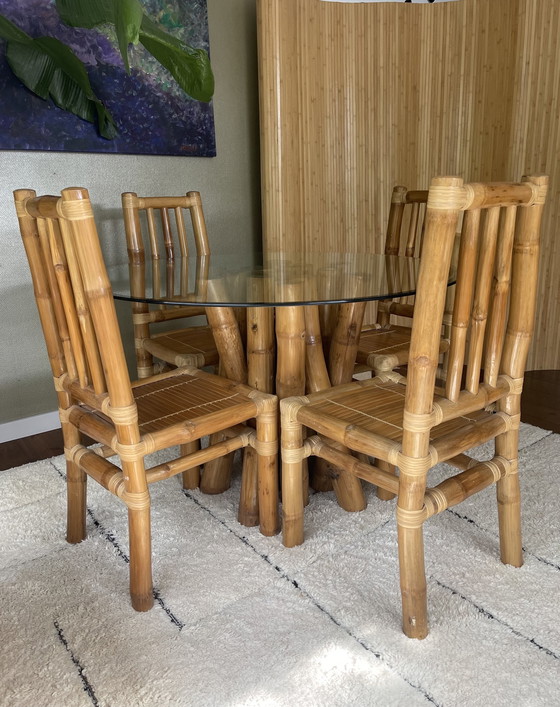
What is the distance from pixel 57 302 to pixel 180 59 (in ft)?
4.79

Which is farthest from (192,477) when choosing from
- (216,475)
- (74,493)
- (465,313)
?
(465,313)

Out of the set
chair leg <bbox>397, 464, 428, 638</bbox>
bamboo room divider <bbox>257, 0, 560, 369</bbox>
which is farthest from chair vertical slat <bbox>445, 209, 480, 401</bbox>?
bamboo room divider <bbox>257, 0, 560, 369</bbox>

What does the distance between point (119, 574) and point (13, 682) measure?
0.39m

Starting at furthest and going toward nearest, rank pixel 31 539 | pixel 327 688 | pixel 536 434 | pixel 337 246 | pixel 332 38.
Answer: pixel 337 246 < pixel 332 38 < pixel 536 434 < pixel 31 539 < pixel 327 688

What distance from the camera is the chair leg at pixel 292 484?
5.12 feet

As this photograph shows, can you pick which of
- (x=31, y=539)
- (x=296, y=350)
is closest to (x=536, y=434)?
(x=296, y=350)

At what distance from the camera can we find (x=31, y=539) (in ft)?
5.73

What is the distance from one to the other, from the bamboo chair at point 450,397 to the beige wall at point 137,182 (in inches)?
61.3

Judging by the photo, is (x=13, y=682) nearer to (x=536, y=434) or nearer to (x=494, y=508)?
(x=494, y=508)

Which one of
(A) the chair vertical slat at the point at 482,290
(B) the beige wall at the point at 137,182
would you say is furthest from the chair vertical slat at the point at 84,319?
(B) the beige wall at the point at 137,182

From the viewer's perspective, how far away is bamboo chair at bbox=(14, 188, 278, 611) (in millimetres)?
1237

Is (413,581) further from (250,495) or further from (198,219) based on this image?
(198,219)

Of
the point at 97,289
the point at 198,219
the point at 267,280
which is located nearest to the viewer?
the point at 97,289

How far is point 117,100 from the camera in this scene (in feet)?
8.46
